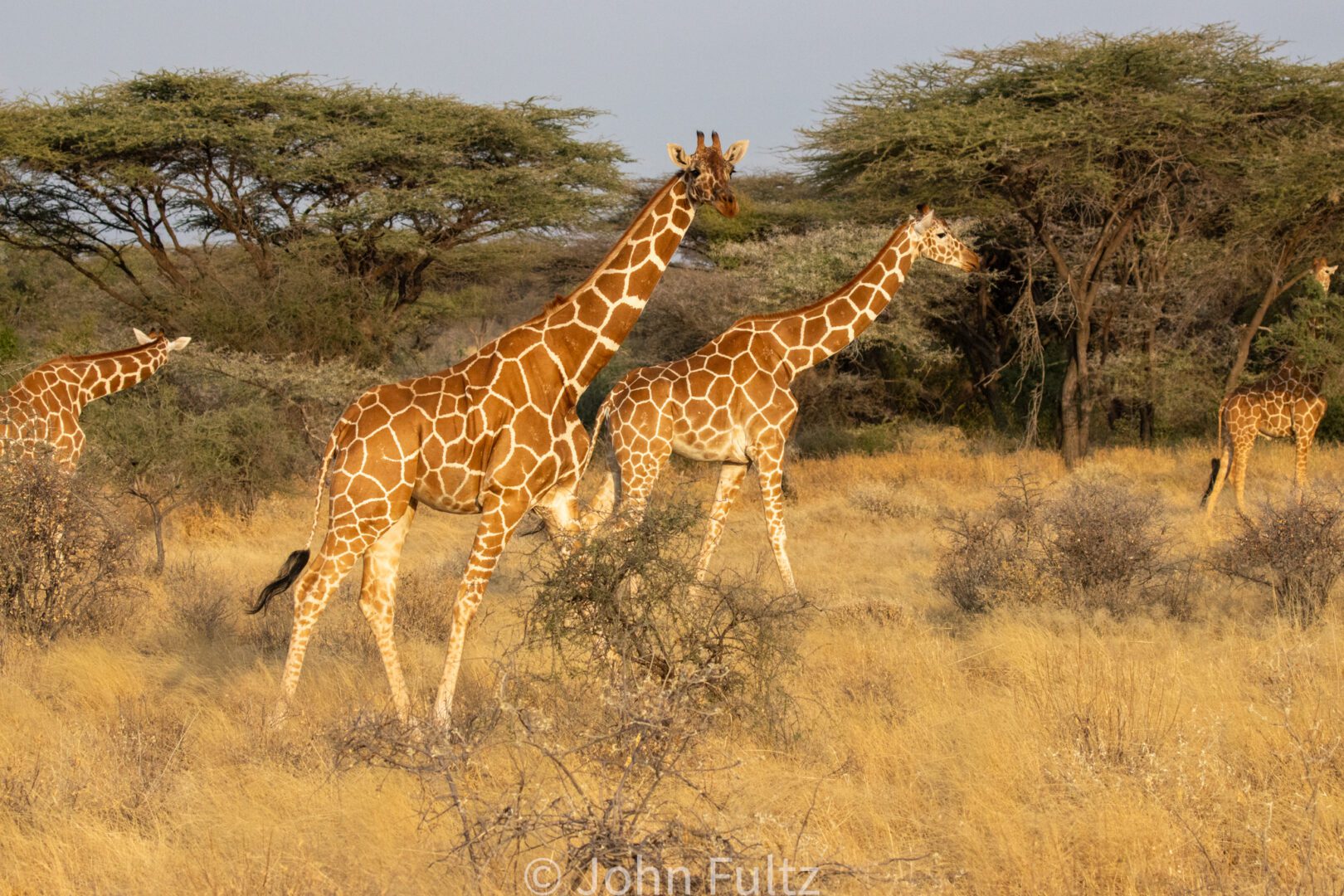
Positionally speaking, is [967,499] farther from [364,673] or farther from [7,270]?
[7,270]

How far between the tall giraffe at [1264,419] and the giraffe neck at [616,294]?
7.92m

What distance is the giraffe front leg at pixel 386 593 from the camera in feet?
19.4

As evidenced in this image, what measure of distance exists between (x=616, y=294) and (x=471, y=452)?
1.07 meters

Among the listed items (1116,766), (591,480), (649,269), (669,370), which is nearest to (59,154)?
(591,480)

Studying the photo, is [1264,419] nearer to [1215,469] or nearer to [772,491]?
[1215,469]

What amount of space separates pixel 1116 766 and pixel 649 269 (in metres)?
3.13

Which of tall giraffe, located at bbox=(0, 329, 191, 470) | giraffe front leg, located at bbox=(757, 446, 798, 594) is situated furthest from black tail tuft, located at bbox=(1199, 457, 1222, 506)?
tall giraffe, located at bbox=(0, 329, 191, 470)

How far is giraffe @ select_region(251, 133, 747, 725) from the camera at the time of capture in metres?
5.83

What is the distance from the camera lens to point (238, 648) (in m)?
7.46

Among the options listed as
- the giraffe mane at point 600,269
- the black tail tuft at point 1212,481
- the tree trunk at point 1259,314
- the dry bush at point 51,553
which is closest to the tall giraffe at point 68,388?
the dry bush at point 51,553

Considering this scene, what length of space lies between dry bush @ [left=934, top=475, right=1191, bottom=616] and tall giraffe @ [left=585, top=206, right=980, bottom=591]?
1.28 meters

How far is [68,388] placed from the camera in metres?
10.3

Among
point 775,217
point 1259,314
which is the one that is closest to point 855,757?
point 1259,314

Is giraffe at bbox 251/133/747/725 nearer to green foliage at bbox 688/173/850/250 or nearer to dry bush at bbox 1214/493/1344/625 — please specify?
dry bush at bbox 1214/493/1344/625
